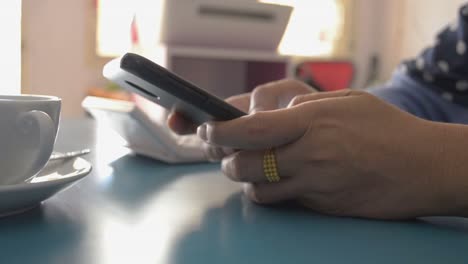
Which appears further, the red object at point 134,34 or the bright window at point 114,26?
the bright window at point 114,26

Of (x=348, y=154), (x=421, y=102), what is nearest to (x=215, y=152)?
(x=348, y=154)

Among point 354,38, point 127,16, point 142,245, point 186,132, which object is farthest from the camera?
point 354,38

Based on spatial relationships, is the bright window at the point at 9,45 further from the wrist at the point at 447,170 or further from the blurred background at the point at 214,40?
the wrist at the point at 447,170

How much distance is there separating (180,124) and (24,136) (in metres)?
0.22

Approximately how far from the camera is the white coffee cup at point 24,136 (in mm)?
369

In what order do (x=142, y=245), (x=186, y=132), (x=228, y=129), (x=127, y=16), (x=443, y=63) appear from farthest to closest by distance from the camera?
(x=127, y=16) → (x=443, y=63) → (x=186, y=132) → (x=228, y=129) → (x=142, y=245)

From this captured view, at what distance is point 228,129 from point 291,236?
0.35ft

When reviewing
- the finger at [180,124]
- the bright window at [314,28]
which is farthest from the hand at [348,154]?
the bright window at [314,28]

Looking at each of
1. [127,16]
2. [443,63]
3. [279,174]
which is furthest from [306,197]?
[127,16]

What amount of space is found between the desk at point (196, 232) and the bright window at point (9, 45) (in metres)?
0.58

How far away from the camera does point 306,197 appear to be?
440 millimetres

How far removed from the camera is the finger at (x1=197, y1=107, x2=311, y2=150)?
0.42 m

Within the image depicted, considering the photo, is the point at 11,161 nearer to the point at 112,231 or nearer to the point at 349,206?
the point at 112,231

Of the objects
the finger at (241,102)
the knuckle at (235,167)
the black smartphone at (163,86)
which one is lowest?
the knuckle at (235,167)
